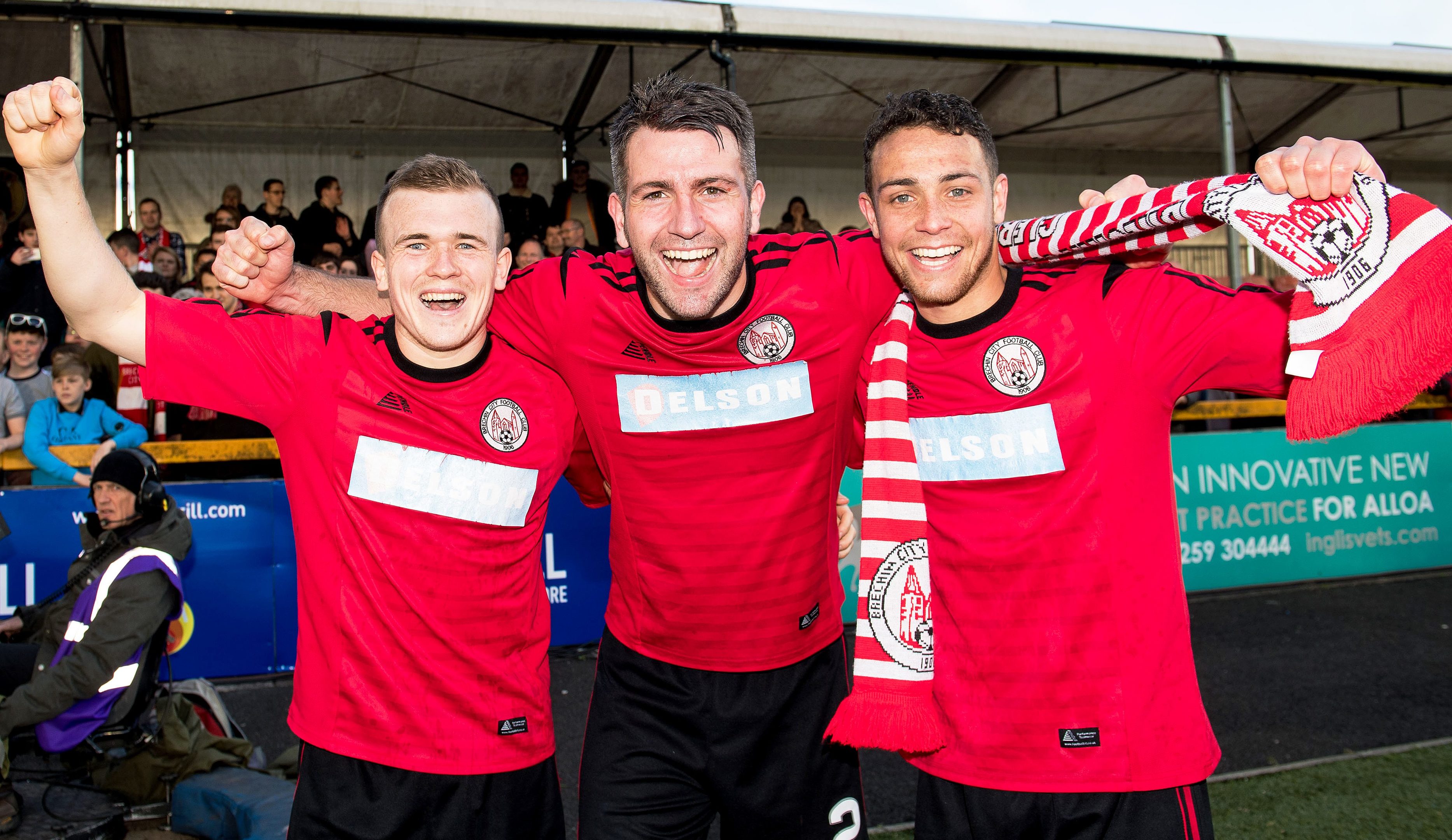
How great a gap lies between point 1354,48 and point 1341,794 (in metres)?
9.69

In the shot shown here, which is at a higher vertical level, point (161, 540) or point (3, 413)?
point (3, 413)

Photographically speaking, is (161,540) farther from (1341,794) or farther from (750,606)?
(1341,794)

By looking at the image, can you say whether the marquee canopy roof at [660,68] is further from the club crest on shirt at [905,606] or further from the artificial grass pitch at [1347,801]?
the club crest on shirt at [905,606]

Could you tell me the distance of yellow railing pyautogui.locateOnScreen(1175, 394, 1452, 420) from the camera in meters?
7.27

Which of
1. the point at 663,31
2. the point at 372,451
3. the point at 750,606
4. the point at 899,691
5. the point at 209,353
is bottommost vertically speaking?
the point at 899,691

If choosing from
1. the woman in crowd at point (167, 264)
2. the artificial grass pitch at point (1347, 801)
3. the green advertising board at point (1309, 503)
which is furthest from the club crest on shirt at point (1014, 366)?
the woman in crowd at point (167, 264)

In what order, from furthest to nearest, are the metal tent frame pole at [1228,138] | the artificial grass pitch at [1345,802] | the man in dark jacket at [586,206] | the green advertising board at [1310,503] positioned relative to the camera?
the man in dark jacket at [586,206] < the metal tent frame pole at [1228,138] < the green advertising board at [1310,503] < the artificial grass pitch at [1345,802]

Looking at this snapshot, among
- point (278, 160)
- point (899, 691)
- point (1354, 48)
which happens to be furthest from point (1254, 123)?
point (899, 691)

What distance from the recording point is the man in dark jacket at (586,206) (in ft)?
32.6

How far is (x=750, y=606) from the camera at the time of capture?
2301 millimetres

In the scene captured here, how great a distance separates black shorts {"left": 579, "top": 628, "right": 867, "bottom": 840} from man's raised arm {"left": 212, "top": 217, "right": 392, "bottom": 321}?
50.3 inches

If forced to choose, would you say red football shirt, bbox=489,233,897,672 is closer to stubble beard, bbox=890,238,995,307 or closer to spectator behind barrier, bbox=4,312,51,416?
stubble beard, bbox=890,238,995,307

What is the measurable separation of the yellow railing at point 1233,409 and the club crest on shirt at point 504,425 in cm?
614

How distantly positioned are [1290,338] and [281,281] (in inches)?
92.0
